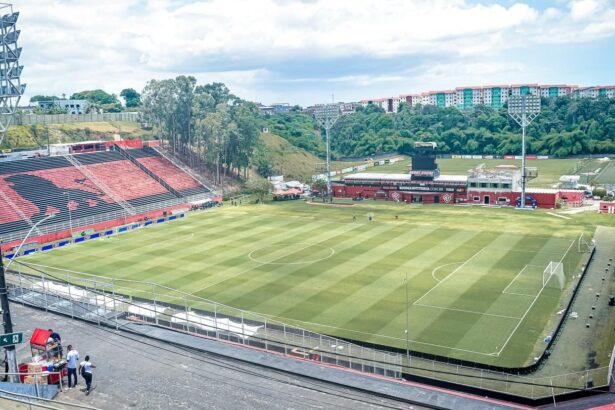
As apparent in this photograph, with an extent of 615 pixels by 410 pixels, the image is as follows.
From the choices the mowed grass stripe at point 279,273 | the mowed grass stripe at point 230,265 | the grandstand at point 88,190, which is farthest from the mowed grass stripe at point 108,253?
the mowed grass stripe at point 279,273

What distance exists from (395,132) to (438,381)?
16143cm

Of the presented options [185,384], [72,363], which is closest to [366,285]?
[185,384]

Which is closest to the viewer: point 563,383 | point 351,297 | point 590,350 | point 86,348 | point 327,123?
point 86,348

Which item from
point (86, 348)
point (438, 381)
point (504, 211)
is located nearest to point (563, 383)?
point (438, 381)

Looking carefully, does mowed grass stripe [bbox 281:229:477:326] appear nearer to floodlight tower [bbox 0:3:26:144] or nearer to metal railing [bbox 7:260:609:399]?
metal railing [bbox 7:260:609:399]

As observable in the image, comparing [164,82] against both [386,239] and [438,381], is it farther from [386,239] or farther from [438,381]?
[438,381]

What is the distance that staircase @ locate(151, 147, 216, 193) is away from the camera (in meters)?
109

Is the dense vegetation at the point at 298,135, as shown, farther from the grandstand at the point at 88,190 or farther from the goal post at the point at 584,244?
the goal post at the point at 584,244

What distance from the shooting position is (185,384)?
22.9m

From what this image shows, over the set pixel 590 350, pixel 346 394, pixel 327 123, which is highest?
pixel 327 123

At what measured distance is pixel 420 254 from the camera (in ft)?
187

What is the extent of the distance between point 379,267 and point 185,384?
3209 centimetres

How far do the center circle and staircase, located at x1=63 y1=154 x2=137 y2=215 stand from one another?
33408mm

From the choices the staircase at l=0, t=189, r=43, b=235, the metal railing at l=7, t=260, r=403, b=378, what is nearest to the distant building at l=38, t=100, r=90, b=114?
the staircase at l=0, t=189, r=43, b=235
